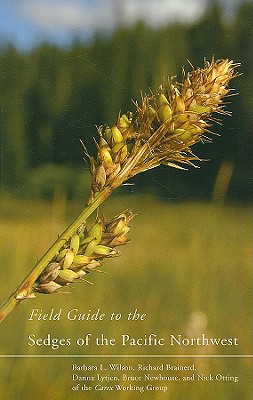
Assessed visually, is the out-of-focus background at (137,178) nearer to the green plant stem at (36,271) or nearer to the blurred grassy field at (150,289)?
the blurred grassy field at (150,289)

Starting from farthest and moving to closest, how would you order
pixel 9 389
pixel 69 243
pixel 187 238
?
pixel 187 238 → pixel 9 389 → pixel 69 243

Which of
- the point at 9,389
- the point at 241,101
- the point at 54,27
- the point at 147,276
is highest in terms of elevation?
the point at 54,27

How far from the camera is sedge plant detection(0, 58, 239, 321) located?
0.48 metres

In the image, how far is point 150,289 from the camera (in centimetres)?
102

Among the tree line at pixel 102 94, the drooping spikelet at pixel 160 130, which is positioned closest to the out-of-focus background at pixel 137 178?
the tree line at pixel 102 94

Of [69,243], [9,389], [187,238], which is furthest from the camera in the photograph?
[187,238]

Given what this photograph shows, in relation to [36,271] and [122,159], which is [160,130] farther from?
[36,271]

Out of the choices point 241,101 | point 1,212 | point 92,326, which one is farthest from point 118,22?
point 92,326

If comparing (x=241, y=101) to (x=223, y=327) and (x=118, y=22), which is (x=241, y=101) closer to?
(x=118, y=22)

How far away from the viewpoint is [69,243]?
50 cm

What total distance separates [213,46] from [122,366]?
509 mm

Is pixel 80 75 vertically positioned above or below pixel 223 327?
above

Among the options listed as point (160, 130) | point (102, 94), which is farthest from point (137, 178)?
point (160, 130)

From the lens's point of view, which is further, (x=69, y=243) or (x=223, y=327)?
(x=223, y=327)
